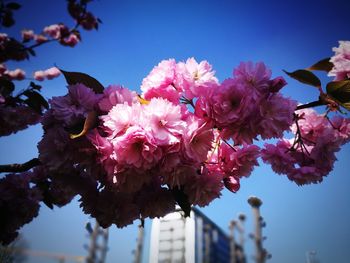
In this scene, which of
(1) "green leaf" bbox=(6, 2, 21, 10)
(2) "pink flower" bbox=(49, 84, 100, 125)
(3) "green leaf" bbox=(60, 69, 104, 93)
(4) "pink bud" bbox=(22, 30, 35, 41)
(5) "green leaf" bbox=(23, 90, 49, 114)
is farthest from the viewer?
(4) "pink bud" bbox=(22, 30, 35, 41)

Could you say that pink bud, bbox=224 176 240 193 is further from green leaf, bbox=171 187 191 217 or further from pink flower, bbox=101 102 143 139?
pink flower, bbox=101 102 143 139

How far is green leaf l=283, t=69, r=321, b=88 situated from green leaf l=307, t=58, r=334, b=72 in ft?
0.43

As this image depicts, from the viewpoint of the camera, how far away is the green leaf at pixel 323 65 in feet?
3.49

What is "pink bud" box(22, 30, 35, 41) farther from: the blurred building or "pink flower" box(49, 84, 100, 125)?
the blurred building

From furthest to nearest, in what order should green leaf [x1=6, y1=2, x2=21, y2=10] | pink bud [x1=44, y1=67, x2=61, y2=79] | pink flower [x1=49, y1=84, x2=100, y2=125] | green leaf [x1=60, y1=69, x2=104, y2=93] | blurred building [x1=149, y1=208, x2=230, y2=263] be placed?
1. blurred building [x1=149, y1=208, x2=230, y2=263]
2. pink bud [x1=44, y1=67, x2=61, y2=79]
3. green leaf [x1=6, y1=2, x2=21, y2=10]
4. green leaf [x1=60, y1=69, x2=104, y2=93]
5. pink flower [x1=49, y1=84, x2=100, y2=125]

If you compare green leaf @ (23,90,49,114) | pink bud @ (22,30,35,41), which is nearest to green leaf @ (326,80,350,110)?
green leaf @ (23,90,49,114)

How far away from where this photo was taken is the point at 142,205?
0.94 m

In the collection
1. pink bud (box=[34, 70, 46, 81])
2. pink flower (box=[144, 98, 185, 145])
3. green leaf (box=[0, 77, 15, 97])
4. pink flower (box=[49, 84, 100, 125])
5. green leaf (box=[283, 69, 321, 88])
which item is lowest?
pink flower (box=[144, 98, 185, 145])

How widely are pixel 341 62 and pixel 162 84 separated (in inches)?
29.8

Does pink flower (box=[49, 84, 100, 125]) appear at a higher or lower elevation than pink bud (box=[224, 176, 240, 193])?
higher

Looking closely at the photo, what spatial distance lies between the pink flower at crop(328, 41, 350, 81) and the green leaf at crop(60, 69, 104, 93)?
961mm

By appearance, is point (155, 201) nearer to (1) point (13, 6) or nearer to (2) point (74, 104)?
(2) point (74, 104)

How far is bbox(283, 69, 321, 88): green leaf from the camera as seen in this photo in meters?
0.94

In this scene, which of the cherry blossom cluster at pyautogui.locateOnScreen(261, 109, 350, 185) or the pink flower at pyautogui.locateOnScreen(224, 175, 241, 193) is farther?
the cherry blossom cluster at pyautogui.locateOnScreen(261, 109, 350, 185)
